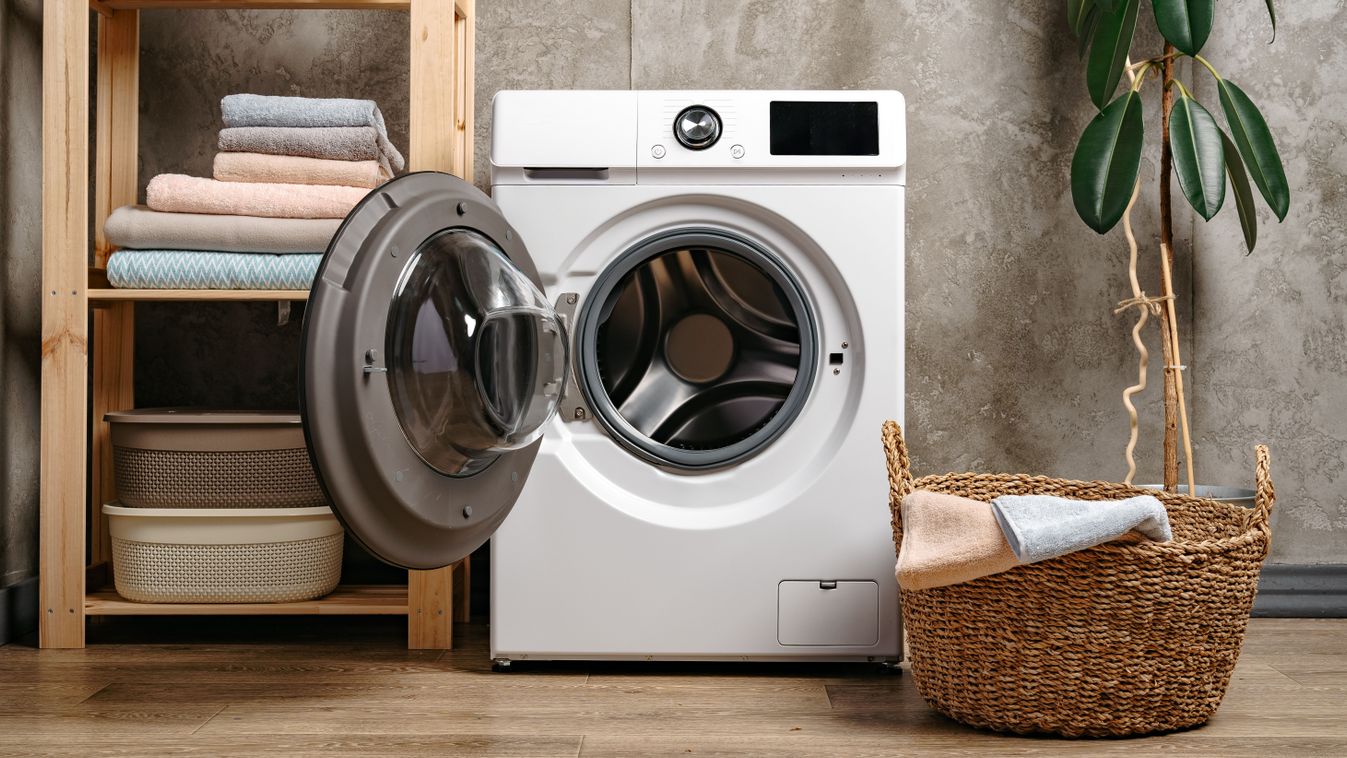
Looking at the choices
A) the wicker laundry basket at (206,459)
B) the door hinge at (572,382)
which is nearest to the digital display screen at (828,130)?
the door hinge at (572,382)

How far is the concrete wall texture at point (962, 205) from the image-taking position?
6.86 ft

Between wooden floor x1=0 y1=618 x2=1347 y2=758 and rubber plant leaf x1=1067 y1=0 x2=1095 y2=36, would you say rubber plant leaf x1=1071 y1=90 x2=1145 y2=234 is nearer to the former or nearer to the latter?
rubber plant leaf x1=1067 y1=0 x2=1095 y2=36

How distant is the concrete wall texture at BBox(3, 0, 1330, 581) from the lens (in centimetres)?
209

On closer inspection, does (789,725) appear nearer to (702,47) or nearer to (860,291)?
(860,291)

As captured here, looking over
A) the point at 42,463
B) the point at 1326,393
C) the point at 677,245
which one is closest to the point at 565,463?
the point at 677,245

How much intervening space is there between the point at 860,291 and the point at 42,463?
4.62 feet

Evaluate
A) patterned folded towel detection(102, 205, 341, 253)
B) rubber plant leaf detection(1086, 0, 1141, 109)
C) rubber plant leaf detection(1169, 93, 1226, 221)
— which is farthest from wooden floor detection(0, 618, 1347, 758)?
rubber plant leaf detection(1086, 0, 1141, 109)

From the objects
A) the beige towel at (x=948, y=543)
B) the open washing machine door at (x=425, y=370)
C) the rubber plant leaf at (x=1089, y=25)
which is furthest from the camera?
the rubber plant leaf at (x=1089, y=25)

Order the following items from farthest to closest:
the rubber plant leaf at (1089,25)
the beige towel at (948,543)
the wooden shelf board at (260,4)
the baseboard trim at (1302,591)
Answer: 1. the baseboard trim at (1302,591)
2. the rubber plant leaf at (1089,25)
3. the wooden shelf board at (260,4)
4. the beige towel at (948,543)

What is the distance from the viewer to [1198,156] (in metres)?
1.78

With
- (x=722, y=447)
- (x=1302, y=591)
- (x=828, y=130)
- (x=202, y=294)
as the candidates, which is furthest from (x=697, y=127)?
(x=1302, y=591)

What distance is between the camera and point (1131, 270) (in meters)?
1.92

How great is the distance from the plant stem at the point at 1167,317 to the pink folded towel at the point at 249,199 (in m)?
1.50

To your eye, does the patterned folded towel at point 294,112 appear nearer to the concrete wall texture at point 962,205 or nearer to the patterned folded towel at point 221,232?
the patterned folded towel at point 221,232
